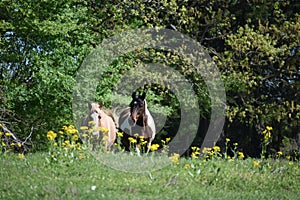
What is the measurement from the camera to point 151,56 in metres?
20.6

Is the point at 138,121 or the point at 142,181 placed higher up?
the point at 138,121

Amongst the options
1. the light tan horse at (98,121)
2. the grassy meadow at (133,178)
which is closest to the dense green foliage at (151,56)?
the light tan horse at (98,121)

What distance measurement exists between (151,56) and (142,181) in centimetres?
1236

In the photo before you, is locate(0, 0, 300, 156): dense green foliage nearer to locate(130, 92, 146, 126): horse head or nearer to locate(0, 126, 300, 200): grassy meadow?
locate(130, 92, 146, 126): horse head

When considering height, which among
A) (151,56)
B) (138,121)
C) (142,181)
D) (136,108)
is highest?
(151,56)

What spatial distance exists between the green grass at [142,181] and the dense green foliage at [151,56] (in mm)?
6532

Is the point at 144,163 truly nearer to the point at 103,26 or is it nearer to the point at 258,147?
the point at 103,26

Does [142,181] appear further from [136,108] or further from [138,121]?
[138,121]

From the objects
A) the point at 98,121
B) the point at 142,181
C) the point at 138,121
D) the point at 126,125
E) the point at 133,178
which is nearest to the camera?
the point at 142,181

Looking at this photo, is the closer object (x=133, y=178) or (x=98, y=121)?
(x=133, y=178)

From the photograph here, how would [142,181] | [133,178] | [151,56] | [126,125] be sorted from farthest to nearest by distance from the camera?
[151,56], [126,125], [133,178], [142,181]

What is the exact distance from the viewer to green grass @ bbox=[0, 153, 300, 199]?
24.8 ft

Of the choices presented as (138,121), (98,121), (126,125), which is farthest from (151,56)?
(98,121)

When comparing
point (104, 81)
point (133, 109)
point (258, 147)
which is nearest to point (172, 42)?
point (104, 81)
